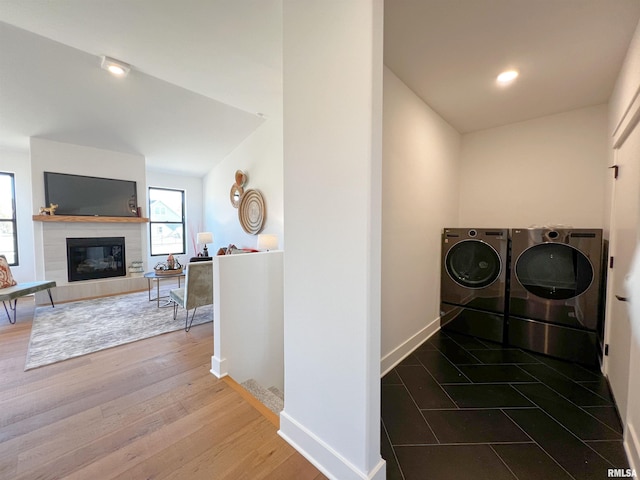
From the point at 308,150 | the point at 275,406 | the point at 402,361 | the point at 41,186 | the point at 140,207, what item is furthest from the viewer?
the point at 140,207

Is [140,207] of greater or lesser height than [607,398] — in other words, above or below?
above

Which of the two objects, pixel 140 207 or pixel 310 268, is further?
pixel 140 207

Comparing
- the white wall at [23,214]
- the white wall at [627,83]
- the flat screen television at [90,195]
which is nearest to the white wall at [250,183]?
the flat screen television at [90,195]

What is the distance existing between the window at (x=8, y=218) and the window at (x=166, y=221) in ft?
6.99

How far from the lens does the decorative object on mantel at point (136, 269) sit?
16.7 feet

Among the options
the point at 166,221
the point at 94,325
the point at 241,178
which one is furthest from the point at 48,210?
the point at 241,178

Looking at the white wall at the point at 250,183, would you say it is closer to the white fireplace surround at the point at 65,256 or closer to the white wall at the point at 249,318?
the white fireplace surround at the point at 65,256

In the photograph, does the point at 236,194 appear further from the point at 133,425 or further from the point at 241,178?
the point at 133,425

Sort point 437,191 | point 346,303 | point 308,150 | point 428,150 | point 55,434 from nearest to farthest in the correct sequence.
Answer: point 346,303 → point 308,150 → point 55,434 → point 428,150 → point 437,191

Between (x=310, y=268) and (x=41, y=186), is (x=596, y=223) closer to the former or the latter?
(x=310, y=268)

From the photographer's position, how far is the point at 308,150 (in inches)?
49.6

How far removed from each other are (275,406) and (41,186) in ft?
17.3

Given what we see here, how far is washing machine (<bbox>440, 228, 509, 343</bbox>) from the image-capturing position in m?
2.59

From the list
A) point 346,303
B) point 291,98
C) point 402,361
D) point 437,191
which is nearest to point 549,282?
point 437,191
